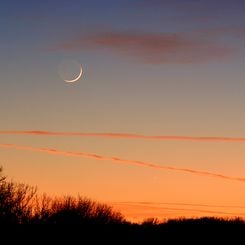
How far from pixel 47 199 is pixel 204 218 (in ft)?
60.6

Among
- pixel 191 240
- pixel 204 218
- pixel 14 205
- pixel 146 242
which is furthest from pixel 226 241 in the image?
pixel 14 205

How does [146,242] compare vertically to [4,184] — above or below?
below

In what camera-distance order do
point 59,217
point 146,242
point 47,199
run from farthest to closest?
point 47,199
point 59,217
point 146,242

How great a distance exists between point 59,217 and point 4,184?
8790mm

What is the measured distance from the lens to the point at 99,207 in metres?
80.7

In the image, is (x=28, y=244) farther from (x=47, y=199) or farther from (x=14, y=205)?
(x=47, y=199)

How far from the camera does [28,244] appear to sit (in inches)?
2192

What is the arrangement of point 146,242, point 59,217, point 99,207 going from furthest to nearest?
point 99,207
point 59,217
point 146,242

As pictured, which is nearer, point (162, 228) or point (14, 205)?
point (14, 205)

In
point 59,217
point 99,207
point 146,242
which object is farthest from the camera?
point 99,207

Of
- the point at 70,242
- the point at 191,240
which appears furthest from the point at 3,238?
the point at 191,240

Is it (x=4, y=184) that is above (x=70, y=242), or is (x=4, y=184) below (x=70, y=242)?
above

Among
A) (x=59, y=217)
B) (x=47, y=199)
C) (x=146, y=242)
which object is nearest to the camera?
(x=146, y=242)

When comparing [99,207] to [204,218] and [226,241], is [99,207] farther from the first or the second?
[226,241]
